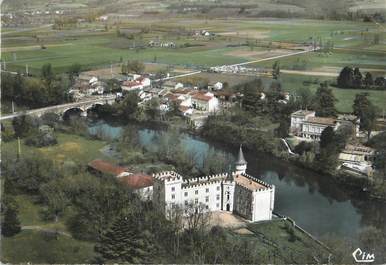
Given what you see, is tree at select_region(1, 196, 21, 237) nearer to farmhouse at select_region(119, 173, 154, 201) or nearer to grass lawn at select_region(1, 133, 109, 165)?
farmhouse at select_region(119, 173, 154, 201)

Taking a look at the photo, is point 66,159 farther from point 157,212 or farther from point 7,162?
point 157,212

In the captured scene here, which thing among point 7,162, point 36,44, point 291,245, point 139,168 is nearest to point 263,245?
point 291,245

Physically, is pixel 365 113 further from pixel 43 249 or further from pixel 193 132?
pixel 43 249

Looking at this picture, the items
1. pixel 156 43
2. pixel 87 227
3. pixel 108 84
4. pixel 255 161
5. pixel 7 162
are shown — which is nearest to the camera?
pixel 87 227

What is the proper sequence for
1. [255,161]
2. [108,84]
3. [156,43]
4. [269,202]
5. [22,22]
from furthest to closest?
[156,43] → [22,22] → [108,84] → [255,161] → [269,202]

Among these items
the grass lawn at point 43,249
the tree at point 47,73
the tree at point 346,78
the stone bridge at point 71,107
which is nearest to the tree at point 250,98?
the tree at point 346,78

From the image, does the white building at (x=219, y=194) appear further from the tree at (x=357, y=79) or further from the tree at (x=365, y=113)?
the tree at (x=357, y=79)
